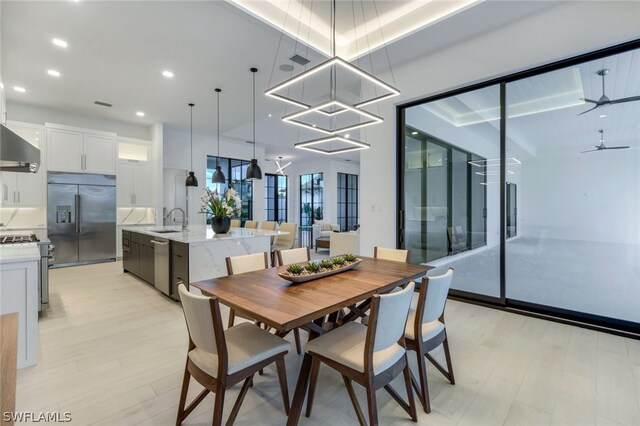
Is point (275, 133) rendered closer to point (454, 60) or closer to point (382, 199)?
point (382, 199)

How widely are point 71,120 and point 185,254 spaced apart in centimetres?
535

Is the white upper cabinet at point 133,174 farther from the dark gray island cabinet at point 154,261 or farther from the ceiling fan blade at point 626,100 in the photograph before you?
the ceiling fan blade at point 626,100

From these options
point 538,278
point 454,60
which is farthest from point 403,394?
point 454,60

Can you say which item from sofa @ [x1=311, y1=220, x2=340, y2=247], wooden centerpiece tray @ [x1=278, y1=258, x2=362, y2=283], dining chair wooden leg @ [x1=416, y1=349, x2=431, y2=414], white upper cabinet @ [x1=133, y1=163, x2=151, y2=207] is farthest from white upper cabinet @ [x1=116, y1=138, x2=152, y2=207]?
dining chair wooden leg @ [x1=416, y1=349, x2=431, y2=414]

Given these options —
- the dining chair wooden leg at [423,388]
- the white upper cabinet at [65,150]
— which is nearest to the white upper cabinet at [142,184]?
the white upper cabinet at [65,150]

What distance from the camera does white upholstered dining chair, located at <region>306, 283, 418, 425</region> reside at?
150 centimetres

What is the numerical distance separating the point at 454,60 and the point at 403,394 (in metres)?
3.92

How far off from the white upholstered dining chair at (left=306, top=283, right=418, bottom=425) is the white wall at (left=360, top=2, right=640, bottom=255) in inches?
113

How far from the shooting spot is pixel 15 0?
114 inches

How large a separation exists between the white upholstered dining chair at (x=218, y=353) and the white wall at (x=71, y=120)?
6970mm

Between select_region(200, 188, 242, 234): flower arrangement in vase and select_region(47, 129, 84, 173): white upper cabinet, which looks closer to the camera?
select_region(200, 188, 242, 234): flower arrangement in vase

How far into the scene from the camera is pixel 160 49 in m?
3.83

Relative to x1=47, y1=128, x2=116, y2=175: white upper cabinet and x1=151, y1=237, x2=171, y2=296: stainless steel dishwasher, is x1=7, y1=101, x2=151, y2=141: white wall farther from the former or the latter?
x1=151, y1=237, x2=171, y2=296: stainless steel dishwasher

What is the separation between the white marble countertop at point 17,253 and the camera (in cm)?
228
